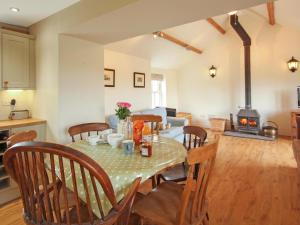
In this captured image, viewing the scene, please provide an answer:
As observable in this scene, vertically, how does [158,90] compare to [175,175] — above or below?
above

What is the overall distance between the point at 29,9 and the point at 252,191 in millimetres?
3524

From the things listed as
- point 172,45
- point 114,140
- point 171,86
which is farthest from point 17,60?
point 171,86

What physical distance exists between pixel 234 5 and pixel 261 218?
6.78 feet

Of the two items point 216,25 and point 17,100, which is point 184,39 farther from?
point 17,100

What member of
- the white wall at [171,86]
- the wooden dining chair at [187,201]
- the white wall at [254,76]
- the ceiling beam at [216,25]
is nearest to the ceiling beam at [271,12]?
the white wall at [254,76]

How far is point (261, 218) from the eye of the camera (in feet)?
6.61

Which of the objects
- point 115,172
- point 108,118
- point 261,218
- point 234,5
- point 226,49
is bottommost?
point 261,218

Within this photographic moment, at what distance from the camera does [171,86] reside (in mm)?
7359

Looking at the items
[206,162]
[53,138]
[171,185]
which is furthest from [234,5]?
[53,138]

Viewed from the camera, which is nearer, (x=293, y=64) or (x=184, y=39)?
(x=293, y=64)

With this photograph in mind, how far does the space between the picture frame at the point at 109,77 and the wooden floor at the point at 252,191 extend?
277 centimetres

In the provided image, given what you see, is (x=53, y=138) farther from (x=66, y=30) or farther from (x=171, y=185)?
(x=171, y=185)

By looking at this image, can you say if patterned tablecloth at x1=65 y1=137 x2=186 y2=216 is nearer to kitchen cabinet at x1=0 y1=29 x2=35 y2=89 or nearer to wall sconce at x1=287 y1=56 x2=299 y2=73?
kitchen cabinet at x1=0 y1=29 x2=35 y2=89

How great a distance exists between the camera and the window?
6527mm
